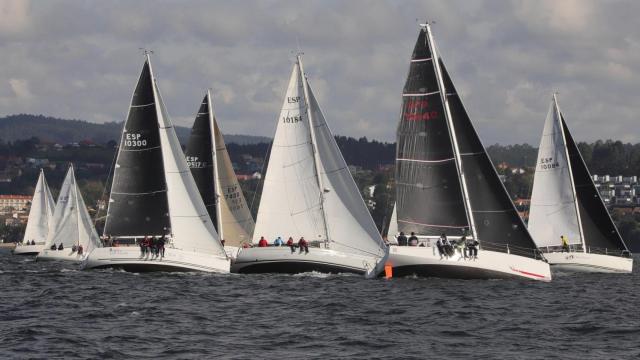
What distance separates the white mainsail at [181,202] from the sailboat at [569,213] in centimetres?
1828

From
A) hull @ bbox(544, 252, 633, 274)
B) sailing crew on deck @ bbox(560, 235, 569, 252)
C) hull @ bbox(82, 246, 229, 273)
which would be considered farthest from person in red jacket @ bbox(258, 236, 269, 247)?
sailing crew on deck @ bbox(560, 235, 569, 252)

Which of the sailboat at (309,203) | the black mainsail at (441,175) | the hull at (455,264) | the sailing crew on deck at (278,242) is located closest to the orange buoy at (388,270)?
the hull at (455,264)

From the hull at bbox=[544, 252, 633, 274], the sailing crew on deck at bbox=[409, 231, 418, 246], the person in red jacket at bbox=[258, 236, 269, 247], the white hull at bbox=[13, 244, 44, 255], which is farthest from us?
the white hull at bbox=[13, 244, 44, 255]

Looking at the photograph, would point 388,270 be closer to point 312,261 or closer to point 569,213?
point 312,261

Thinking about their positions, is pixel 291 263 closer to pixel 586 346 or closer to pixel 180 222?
pixel 180 222

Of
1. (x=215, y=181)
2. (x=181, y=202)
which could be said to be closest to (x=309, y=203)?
(x=181, y=202)

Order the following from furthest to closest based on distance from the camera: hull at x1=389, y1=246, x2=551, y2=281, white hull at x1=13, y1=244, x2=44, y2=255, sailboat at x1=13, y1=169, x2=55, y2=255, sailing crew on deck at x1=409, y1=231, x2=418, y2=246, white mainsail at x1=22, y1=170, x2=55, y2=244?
1. white mainsail at x1=22, y1=170, x2=55, y2=244
2. sailboat at x1=13, y1=169, x2=55, y2=255
3. white hull at x1=13, y1=244, x2=44, y2=255
4. sailing crew on deck at x1=409, y1=231, x2=418, y2=246
5. hull at x1=389, y1=246, x2=551, y2=281

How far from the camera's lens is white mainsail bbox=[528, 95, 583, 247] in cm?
6266

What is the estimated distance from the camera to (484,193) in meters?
47.8

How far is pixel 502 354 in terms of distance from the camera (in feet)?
91.7

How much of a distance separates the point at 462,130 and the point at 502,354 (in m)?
21.1

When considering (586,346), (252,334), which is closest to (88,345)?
(252,334)

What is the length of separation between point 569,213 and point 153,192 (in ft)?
72.1

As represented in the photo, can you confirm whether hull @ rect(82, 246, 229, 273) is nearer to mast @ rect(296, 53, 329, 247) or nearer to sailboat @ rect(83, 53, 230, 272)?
sailboat @ rect(83, 53, 230, 272)
